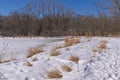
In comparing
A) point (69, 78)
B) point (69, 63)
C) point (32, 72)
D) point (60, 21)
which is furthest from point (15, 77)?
point (60, 21)

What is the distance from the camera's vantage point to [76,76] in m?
4.82

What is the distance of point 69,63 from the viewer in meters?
5.89

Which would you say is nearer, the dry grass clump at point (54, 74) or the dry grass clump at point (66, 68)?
the dry grass clump at point (54, 74)

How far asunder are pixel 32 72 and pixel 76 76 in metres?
0.97

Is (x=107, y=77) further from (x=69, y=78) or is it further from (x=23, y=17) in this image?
(x=23, y=17)

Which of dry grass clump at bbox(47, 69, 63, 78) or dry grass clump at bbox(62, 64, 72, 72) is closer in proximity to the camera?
dry grass clump at bbox(47, 69, 63, 78)

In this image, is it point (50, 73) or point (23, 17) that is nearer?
point (50, 73)

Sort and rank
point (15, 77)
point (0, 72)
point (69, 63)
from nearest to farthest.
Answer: point (15, 77)
point (0, 72)
point (69, 63)

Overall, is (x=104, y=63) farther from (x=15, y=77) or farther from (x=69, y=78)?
(x=15, y=77)

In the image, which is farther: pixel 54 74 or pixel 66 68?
pixel 66 68

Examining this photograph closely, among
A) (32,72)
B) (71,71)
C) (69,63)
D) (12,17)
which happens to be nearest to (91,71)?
(71,71)

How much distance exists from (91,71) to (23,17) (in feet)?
126

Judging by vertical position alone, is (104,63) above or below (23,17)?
below

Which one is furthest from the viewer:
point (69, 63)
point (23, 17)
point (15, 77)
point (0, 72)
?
point (23, 17)
